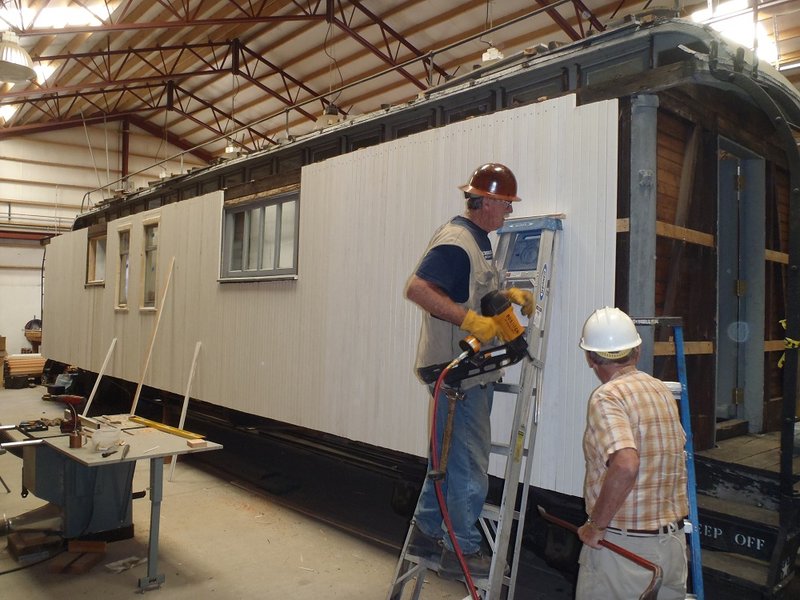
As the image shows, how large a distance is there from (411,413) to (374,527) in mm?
1556

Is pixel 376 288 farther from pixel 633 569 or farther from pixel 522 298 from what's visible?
pixel 633 569

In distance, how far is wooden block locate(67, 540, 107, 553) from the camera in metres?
4.71

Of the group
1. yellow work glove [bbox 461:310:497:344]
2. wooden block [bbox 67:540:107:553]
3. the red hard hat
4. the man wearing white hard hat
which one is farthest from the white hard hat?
wooden block [bbox 67:540:107:553]

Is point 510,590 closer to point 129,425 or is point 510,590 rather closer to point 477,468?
point 477,468

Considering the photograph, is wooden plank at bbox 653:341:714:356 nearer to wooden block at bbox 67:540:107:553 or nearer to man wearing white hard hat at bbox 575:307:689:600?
man wearing white hard hat at bbox 575:307:689:600

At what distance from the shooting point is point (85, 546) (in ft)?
15.5

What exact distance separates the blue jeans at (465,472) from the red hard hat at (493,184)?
1.02 metres

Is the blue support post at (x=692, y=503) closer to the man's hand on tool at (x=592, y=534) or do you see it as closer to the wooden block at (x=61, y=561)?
the man's hand on tool at (x=592, y=534)

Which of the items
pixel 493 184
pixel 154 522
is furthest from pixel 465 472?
pixel 154 522

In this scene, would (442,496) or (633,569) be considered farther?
(442,496)

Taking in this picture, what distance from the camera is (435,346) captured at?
318 cm

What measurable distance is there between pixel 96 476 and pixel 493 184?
12.5 feet

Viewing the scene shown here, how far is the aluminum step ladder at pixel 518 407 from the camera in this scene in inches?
122

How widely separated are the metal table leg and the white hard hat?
122 inches
